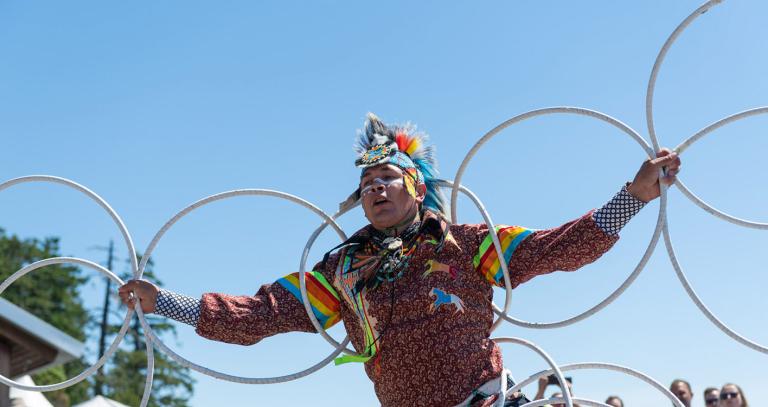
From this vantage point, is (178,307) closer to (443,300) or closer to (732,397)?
(443,300)

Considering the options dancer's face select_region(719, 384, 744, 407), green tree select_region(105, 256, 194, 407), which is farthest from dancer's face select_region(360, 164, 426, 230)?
green tree select_region(105, 256, 194, 407)

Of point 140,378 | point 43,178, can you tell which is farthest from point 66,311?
point 43,178

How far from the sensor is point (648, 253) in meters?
5.05

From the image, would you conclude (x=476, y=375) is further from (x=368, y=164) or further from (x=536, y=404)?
(x=368, y=164)

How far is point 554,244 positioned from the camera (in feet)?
16.6

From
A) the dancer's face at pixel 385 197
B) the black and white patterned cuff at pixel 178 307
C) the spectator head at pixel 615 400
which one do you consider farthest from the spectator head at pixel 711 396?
the black and white patterned cuff at pixel 178 307

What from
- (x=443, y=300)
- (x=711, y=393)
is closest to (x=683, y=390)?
(x=711, y=393)

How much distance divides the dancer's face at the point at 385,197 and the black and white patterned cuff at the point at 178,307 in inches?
41.4

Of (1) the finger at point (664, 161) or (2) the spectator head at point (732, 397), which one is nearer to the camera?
(1) the finger at point (664, 161)

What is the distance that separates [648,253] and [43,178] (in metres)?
3.25

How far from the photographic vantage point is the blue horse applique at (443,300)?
Result: 16.5 feet

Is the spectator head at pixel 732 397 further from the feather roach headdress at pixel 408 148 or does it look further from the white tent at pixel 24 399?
the white tent at pixel 24 399

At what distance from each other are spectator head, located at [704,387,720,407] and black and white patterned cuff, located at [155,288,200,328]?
3.78m

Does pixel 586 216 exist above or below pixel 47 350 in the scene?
below
